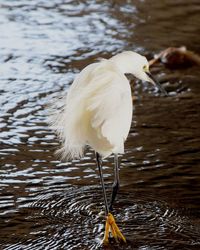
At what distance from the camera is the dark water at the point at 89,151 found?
360 cm

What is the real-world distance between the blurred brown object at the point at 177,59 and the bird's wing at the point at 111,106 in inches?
→ 113

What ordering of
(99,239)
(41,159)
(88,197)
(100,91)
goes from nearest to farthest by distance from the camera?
(100,91), (99,239), (88,197), (41,159)

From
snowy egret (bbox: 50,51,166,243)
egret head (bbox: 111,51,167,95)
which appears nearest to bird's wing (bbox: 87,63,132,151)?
snowy egret (bbox: 50,51,166,243)

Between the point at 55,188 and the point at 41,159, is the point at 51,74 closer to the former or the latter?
the point at 41,159

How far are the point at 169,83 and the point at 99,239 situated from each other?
246 centimetres

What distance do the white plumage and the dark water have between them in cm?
45

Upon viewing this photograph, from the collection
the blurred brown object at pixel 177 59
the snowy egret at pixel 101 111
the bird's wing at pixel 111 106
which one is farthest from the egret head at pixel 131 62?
the blurred brown object at pixel 177 59

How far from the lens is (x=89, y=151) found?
460cm

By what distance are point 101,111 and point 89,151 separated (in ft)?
4.61

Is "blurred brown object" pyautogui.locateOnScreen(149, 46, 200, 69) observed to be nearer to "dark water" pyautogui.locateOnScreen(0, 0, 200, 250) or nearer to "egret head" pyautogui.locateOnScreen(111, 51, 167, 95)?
"dark water" pyautogui.locateOnScreen(0, 0, 200, 250)

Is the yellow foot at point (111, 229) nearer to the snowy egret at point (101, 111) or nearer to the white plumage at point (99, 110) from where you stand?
the snowy egret at point (101, 111)

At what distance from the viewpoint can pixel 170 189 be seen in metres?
4.04

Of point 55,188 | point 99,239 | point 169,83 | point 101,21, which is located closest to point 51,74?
point 169,83

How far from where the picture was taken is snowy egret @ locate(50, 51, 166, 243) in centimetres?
322
